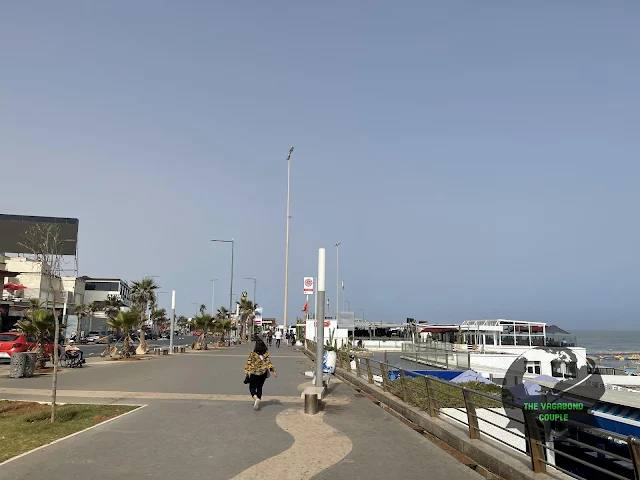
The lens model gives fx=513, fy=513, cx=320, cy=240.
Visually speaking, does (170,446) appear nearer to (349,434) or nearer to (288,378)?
(349,434)

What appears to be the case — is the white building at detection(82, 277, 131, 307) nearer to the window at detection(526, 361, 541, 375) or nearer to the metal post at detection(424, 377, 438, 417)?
the window at detection(526, 361, 541, 375)

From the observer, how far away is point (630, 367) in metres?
43.4

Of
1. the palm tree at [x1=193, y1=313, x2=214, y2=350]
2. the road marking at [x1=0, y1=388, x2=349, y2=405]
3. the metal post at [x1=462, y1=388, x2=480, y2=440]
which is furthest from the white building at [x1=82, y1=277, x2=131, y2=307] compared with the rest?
the metal post at [x1=462, y1=388, x2=480, y2=440]

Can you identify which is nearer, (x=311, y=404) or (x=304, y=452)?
(x=304, y=452)

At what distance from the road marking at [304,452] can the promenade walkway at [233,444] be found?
0.01 meters

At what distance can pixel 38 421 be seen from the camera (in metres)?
10.1

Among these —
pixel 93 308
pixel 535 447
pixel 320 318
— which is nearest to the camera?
pixel 535 447

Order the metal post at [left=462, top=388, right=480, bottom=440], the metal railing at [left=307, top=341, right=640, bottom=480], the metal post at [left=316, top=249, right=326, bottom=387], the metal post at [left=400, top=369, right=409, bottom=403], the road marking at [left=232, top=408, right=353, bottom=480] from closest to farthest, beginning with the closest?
the metal railing at [left=307, top=341, right=640, bottom=480]
the road marking at [left=232, top=408, right=353, bottom=480]
the metal post at [left=462, top=388, right=480, bottom=440]
the metal post at [left=400, top=369, right=409, bottom=403]
the metal post at [left=316, top=249, right=326, bottom=387]

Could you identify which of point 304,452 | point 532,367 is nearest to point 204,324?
point 532,367

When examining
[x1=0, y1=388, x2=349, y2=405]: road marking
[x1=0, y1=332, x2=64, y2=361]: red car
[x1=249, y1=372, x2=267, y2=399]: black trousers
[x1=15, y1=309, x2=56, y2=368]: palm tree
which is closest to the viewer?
[x1=249, y1=372, x2=267, y2=399]: black trousers

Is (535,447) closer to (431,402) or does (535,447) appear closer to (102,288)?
(431,402)

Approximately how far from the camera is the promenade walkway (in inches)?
268

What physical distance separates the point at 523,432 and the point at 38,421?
29.2 feet

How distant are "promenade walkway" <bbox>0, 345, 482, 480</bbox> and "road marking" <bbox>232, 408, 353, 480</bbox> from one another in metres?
0.01
